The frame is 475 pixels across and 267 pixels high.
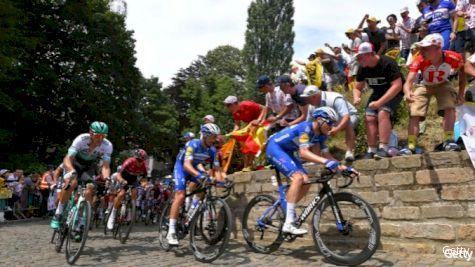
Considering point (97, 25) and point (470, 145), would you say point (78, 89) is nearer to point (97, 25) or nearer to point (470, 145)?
point (97, 25)

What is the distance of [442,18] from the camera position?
10.7 metres

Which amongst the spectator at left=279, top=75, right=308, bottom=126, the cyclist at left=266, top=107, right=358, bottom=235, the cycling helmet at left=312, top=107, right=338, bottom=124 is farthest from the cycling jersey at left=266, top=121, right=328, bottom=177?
the spectator at left=279, top=75, right=308, bottom=126

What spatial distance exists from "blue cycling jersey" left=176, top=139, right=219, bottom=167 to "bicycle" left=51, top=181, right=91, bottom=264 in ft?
5.89

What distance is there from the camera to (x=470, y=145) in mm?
6566

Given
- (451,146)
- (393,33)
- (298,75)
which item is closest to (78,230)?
(451,146)

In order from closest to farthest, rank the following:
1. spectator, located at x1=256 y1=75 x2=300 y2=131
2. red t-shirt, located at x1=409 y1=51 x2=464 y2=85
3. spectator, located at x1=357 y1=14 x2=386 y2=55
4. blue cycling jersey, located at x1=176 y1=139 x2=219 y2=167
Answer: red t-shirt, located at x1=409 y1=51 x2=464 y2=85
blue cycling jersey, located at x1=176 y1=139 x2=219 y2=167
spectator, located at x1=256 y1=75 x2=300 y2=131
spectator, located at x1=357 y1=14 x2=386 y2=55

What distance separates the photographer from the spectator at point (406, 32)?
1392 centimetres

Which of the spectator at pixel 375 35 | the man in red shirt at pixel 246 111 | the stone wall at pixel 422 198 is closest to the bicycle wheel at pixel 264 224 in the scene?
the stone wall at pixel 422 198

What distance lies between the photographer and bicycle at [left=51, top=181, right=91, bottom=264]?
736 centimetres

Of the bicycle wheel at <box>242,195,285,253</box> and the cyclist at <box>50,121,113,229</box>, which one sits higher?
the cyclist at <box>50,121,113,229</box>

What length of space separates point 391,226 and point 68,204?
5.39 metres

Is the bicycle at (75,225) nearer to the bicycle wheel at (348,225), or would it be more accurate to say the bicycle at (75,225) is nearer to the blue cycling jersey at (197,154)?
the blue cycling jersey at (197,154)

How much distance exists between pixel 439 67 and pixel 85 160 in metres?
6.13

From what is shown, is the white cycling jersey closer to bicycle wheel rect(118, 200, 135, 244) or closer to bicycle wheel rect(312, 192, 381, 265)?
bicycle wheel rect(118, 200, 135, 244)
